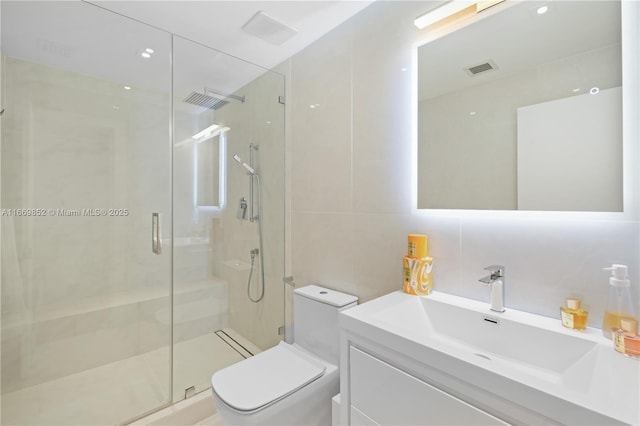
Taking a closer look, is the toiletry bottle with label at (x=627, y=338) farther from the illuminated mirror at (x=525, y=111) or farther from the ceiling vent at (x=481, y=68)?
the ceiling vent at (x=481, y=68)

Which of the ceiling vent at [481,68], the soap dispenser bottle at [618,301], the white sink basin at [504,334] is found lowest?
the white sink basin at [504,334]

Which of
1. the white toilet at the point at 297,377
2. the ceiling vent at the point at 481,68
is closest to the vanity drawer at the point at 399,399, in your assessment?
the white toilet at the point at 297,377

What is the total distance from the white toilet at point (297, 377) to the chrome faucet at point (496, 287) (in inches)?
27.0

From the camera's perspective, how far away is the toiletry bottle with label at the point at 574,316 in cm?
86

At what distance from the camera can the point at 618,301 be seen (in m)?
0.81

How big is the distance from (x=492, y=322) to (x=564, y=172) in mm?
554

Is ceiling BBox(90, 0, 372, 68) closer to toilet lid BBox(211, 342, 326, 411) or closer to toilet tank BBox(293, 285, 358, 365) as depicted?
toilet tank BBox(293, 285, 358, 365)

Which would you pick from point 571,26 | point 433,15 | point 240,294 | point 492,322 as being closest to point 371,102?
point 433,15

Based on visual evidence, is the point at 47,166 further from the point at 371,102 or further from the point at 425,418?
the point at 425,418

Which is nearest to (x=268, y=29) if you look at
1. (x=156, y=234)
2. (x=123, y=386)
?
(x=156, y=234)

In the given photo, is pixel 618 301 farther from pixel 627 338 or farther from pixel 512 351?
pixel 512 351

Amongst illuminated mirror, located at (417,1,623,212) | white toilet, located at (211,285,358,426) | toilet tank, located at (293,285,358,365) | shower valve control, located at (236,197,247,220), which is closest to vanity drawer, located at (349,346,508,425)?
white toilet, located at (211,285,358,426)

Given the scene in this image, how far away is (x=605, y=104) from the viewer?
88cm

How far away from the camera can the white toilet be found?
1.17 metres
